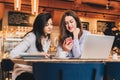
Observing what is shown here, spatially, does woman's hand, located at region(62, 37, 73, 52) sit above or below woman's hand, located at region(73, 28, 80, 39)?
below

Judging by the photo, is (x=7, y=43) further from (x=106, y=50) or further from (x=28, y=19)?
(x=106, y=50)

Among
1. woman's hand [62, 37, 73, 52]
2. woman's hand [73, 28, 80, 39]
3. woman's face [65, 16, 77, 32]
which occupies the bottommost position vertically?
woman's hand [62, 37, 73, 52]

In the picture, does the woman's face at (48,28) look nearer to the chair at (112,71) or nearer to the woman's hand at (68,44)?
the woman's hand at (68,44)

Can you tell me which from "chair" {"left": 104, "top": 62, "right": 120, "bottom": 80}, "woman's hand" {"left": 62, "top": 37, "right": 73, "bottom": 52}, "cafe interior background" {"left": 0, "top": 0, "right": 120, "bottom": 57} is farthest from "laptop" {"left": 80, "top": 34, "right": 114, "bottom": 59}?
"cafe interior background" {"left": 0, "top": 0, "right": 120, "bottom": 57}

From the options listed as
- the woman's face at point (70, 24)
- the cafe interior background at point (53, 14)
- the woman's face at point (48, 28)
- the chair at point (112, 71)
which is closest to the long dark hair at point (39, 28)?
the woman's face at point (48, 28)

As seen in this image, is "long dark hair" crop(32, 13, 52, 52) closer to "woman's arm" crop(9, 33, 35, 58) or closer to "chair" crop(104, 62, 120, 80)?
"woman's arm" crop(9, 33, 35, 58)

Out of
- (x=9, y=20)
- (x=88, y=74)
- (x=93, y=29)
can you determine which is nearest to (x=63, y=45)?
(x=88, y=74)

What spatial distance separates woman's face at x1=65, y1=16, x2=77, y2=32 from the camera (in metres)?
3.61

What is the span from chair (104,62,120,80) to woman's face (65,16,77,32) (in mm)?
1286

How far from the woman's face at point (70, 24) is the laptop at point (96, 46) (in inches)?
34.4

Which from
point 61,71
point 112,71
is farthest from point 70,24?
point 61,71

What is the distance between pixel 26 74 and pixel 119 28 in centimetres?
784

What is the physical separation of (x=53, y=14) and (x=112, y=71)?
6.56 m

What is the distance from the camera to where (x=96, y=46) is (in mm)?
2736
